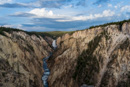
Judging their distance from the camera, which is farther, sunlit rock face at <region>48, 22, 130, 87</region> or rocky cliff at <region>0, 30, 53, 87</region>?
rocky cliff at <region>0, 30, 53, 87</region>

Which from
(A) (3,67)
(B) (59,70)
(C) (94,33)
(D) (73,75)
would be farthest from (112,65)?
(A) (3,67)

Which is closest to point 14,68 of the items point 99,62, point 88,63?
point 88,63

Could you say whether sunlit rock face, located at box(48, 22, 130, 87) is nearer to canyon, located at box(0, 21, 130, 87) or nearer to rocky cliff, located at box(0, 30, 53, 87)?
canyon, located at box(0, 21, 130, 87)

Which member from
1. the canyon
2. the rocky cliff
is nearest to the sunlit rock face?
the canyon

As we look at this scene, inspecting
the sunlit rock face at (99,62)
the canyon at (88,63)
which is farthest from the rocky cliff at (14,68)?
the sunlit rock face at (99,62)

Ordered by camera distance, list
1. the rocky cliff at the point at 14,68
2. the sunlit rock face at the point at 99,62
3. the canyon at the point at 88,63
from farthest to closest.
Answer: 1. the rocky cliff at the point at 14,68
2. the canyon at the point at 88,63
3. the sunlit rock face at the point at 99,62

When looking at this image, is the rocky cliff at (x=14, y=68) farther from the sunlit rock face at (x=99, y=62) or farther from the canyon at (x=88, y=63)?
the sunlit rock face at (x=99, y=62)

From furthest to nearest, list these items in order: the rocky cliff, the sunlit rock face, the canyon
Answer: the rocky cliff → the canyon → the sunlit rock face

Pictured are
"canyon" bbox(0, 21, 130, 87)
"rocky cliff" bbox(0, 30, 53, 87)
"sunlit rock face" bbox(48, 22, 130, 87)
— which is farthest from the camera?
"rocky cliff" bbox(0, 30, 53, 87)

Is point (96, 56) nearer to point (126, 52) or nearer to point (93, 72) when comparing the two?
point (93, 72)
